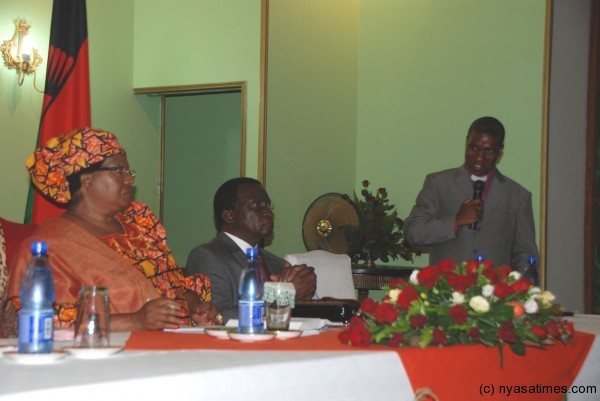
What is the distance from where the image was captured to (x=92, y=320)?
2.11 m

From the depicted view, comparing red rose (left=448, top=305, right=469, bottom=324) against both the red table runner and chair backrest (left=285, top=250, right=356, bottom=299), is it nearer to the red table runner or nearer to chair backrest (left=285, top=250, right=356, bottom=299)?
the red table runner

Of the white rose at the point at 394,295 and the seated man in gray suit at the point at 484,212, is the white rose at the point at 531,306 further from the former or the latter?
the seated man in gray suit at the point at 484,212

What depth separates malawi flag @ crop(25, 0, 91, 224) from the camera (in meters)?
5.34

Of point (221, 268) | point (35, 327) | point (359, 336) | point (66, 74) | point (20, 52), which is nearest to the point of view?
point (35, 327)

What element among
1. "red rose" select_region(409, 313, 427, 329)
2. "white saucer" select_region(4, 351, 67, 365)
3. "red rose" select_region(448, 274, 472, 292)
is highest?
"red rose" select_region(448, 274, 472, 292)

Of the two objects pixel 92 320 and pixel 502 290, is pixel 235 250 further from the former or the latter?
pixel 92 320

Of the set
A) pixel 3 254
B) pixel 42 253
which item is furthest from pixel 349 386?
pixel 3 254

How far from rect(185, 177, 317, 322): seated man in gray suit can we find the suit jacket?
2.78ft

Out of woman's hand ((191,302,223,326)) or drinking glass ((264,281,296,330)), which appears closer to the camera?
drinking glass ((264,281,296,330))

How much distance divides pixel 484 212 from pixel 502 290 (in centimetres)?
210

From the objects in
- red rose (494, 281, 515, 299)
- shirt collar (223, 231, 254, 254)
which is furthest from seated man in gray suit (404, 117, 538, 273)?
red rose (494, 281, 515, 299)

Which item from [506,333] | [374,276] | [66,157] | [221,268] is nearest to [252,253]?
[506,333]

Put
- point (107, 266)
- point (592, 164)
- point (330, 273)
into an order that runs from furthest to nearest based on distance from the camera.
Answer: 1. point (592, 164)
2. point (330, 273)
3. point (107, 266)

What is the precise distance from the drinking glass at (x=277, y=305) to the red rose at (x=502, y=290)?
608 millimetres
